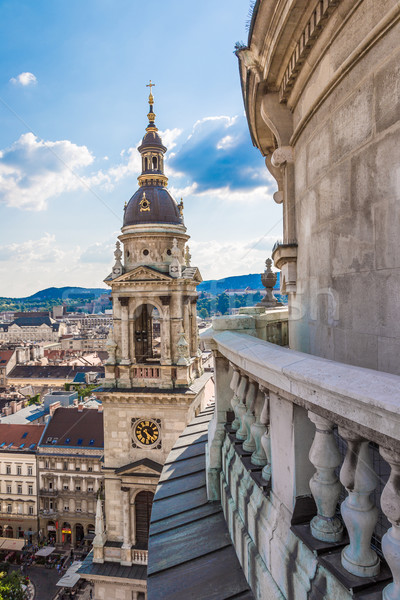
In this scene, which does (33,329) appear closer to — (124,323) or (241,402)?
(124,323)

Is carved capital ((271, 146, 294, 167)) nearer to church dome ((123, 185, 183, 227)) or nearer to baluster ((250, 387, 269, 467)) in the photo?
baluster ((250, 387, 269, 467))

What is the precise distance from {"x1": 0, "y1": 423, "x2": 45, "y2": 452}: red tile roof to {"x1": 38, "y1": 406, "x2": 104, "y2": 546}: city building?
2176 mm

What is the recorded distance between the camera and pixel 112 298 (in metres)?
24.7

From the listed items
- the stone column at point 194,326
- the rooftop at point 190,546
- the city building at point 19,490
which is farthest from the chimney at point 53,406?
the rooftop at point 190,546

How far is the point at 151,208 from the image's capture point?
24844 millimetres

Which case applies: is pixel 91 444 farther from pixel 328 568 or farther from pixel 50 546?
pixel 328 568

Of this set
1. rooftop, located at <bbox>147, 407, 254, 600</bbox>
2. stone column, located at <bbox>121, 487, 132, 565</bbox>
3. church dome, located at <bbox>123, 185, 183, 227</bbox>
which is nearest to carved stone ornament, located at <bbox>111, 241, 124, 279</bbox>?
church dome, located at <bbox>123, 185, 183, 227</bbox>

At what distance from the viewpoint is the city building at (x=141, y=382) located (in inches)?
904

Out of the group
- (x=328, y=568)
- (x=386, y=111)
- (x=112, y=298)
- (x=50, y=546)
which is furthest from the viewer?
(x=50, y=546)

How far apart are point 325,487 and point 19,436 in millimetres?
57302

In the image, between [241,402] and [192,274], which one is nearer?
[241,402]

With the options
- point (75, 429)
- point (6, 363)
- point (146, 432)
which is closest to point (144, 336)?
point (146, 432)

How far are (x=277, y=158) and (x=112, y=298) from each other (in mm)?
20149

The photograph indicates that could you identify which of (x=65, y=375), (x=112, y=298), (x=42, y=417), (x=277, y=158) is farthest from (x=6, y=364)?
(x=277, y=158)
